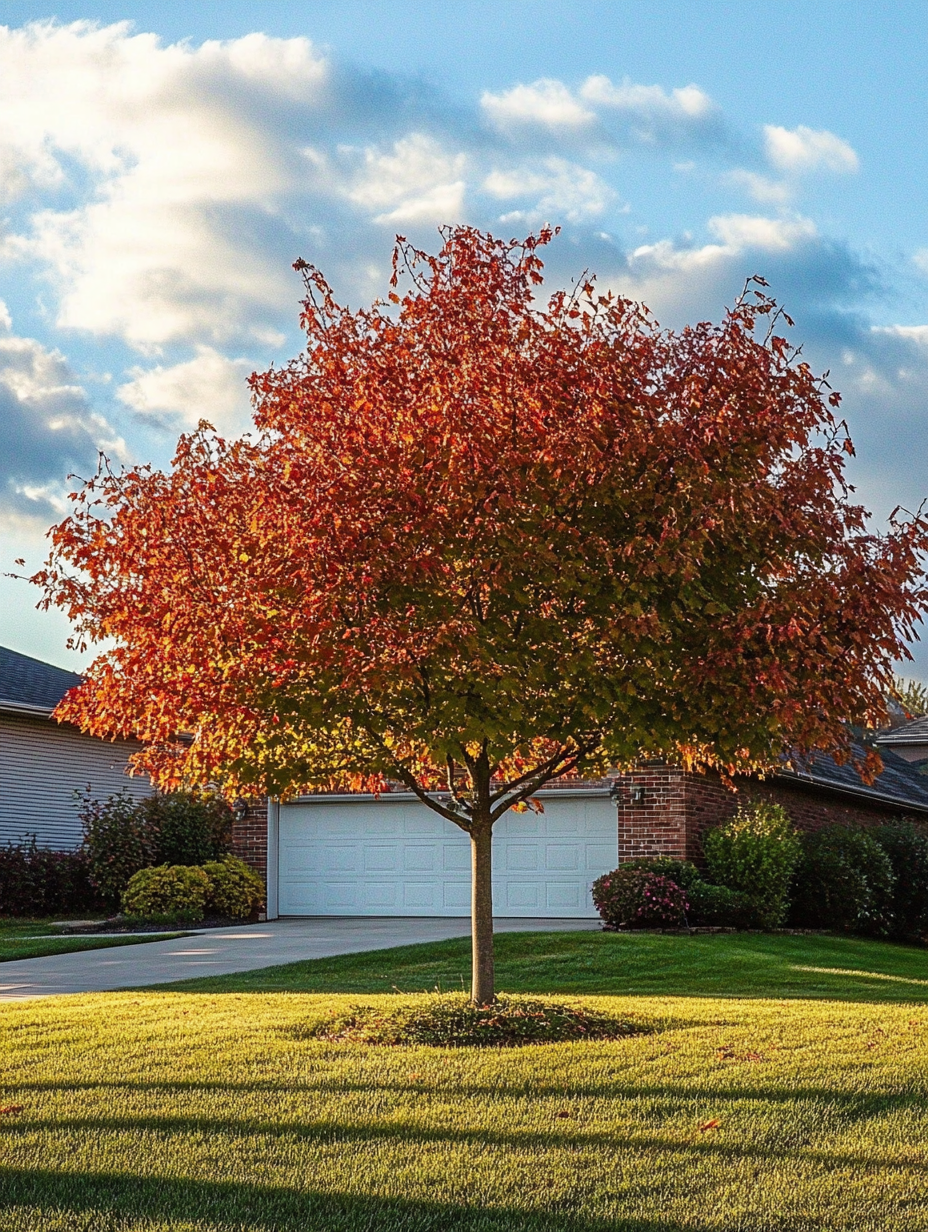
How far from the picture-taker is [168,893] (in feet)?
71.8

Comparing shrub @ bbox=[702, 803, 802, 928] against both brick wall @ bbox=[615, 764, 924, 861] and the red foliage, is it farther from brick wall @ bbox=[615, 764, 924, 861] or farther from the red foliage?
the red foliage

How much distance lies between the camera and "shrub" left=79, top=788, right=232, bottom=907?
77.0 ft

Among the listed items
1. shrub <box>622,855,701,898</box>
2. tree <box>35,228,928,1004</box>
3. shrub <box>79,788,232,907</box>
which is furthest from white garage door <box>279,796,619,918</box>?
tree <box>35,228,928,1004</box>

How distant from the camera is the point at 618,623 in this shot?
8.84 metres

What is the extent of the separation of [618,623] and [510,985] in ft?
19.3

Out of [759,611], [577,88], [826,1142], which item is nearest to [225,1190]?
[826,1142]

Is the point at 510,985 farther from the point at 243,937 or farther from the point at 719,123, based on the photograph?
the point at 719,123

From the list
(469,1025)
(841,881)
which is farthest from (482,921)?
(841,881)

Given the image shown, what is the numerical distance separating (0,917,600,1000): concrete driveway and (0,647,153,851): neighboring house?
5813mm

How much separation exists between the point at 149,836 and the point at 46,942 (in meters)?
6.20

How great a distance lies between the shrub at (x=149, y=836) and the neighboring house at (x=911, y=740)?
64.2 ft

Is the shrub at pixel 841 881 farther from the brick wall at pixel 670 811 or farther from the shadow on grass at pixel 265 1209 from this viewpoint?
the shadow on grass at pixel 265 1209

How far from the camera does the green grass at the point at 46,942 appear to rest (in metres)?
16.7

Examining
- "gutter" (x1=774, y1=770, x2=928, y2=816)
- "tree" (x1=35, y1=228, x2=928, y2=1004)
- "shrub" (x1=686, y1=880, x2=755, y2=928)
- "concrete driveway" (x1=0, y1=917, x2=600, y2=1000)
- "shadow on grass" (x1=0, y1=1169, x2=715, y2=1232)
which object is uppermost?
"tree" (x1=35, y1=228, x2=928, y2=1004)
